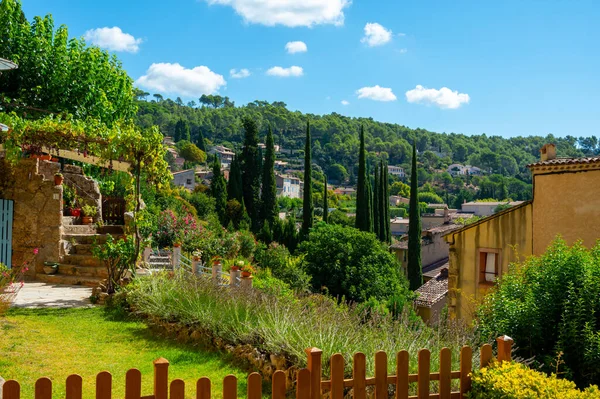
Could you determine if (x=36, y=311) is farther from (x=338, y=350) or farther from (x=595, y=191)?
(x=595, y=191)

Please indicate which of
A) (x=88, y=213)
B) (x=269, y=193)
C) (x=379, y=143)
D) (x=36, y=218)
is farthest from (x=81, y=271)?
(x=379, y=143)

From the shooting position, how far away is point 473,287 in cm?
1505

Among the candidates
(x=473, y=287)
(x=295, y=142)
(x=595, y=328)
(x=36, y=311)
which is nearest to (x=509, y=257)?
(x=473, y=287)

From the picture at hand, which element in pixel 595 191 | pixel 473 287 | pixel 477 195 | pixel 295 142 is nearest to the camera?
pixel 595 191

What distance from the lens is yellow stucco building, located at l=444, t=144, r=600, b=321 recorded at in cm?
1170

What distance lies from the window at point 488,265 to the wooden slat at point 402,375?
11.4 metres

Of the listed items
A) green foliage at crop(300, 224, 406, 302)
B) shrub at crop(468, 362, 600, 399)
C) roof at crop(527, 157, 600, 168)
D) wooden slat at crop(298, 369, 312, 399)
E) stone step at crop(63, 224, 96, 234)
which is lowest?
green foliage at crop(300, 224, 406, 302)

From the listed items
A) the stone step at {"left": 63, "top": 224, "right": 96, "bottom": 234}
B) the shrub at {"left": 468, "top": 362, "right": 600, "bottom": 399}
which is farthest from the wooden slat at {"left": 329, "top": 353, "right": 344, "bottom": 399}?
the stone step at {"left": 63, "top": 224, "right": 96, "bottom": 234}

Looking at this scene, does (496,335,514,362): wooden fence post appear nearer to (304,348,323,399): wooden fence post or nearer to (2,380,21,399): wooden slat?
(304,348,323,399): wooden fence post

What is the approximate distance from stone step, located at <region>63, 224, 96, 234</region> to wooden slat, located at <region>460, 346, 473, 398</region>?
11.8 metres

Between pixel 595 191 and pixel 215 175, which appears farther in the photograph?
pixel 215 175

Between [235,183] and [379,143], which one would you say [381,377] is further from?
[379,143]

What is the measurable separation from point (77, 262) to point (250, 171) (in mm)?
27495

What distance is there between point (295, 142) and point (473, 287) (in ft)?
371
